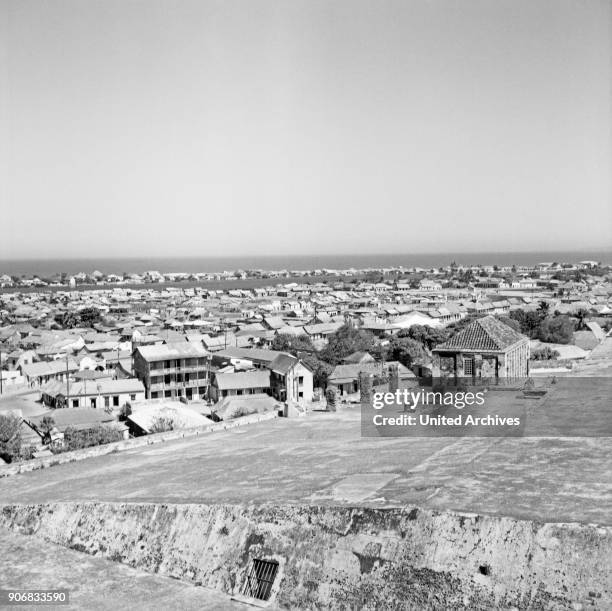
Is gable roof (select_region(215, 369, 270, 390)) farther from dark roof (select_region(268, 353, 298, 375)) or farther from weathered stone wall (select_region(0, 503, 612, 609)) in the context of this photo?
weathered stone wall (select_region(0, 503, 612, 609))

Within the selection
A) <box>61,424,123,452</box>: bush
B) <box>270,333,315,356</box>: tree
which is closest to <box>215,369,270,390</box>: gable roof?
<box>270,333,315,356</box>: tree

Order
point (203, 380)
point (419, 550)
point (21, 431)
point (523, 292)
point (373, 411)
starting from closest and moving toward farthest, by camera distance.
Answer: point (419, 550)
point (373, 411)
point (21, 431)
point (203, 380)
point (523, 292)

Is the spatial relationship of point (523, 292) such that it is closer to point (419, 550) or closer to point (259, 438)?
point (259, 438)

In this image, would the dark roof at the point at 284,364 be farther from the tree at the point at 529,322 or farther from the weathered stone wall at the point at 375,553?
the weathered stone wall at the point at 375,553

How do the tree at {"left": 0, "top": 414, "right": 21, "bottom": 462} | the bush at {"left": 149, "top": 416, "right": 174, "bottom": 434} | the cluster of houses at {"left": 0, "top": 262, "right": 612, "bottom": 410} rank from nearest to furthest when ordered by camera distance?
the tree at {"left": 0, "top": 414, "right": 21, "bottom": 462}, the bush at {"left": 149, "top": 416, "right": 174, "bottom": 434}, the cluster of houses at {"left": 0, "top": 262, "right": 612, "bottom": 410}

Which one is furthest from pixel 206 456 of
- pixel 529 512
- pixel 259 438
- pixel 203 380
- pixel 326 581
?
pixel 203 380

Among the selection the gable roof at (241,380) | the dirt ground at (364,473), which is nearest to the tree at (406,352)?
the gable roof at (241,380)
